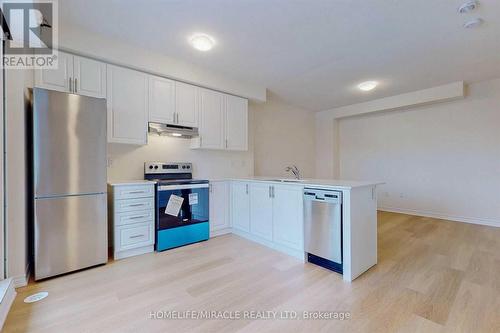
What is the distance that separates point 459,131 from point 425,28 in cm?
307

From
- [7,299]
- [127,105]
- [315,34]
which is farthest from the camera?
[127,105]

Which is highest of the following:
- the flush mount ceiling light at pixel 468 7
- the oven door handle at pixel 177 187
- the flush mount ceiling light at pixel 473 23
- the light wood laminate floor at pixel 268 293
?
the flush mount ceiling light at pixel 468 7

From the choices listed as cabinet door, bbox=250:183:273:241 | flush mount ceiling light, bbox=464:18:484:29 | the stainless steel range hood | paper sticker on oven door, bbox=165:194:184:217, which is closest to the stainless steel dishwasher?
cabinet door, bbox=250:183:273:241

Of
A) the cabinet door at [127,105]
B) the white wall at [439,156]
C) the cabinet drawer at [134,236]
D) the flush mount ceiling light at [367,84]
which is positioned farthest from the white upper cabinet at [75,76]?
the white wall at [439,156]

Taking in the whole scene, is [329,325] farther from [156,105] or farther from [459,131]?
[459,131]

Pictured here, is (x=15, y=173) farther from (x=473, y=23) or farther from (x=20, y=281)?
(x=473, y=23)

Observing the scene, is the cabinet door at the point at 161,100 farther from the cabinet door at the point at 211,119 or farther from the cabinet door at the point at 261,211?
the cabinet door at the point at 261,211

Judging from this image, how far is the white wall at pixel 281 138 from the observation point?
5.00 m

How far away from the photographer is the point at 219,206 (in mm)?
3666

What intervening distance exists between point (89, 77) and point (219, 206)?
2378 millimetres

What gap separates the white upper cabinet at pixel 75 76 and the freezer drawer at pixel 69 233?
3.90ft

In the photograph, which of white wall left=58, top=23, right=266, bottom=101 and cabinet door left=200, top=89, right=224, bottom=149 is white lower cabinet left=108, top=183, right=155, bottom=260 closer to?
cabinet door left=200, top=89, right=224, bottom=149

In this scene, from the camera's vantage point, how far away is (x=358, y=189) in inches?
93.3

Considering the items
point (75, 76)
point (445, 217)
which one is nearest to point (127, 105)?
point (75, 76)
